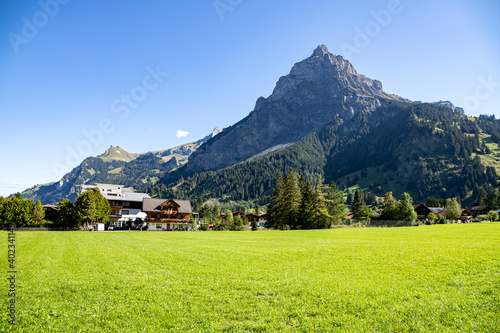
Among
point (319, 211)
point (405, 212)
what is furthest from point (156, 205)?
point (405, 212)

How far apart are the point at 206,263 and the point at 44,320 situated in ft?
35.6

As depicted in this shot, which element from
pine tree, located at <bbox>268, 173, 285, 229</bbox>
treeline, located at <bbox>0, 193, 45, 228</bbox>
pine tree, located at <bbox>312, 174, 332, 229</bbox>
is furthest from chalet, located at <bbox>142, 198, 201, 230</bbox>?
pine tree, located at <bbox>312, 174, 332, 229</bbox>

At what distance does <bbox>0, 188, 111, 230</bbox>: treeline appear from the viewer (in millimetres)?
69125

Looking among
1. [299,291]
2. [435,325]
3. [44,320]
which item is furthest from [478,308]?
[44,320]

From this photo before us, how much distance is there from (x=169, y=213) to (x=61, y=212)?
115 ft

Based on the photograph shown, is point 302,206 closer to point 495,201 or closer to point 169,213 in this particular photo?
point 169,213

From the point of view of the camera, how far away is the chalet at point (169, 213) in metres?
98.1

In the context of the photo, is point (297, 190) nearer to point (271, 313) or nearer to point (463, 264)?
point (463, 264)

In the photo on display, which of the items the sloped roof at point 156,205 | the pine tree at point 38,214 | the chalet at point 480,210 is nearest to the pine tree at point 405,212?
the chalet at point 480,210

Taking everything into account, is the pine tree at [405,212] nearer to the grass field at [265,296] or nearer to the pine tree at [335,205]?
the pine tree at [335,205]

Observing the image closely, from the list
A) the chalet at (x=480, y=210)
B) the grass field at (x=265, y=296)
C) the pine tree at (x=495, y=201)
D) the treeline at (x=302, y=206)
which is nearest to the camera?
the grass field at (x=265, y=296)

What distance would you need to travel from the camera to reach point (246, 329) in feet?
28.8

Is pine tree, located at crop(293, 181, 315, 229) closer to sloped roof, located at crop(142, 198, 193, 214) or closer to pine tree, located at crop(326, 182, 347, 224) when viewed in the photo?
pine tree, located at crop(326, 182, 347, 224)

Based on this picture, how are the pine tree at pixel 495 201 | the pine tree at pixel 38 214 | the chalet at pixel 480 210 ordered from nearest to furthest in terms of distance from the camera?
1. the pine tree at pixel 38 214
2. the chalet at pixel 480 210
3. the pine tree at pixel 495 201
